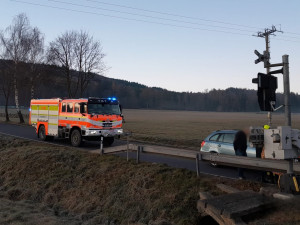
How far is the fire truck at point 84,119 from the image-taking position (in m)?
15.6

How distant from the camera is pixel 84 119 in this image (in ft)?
51.1

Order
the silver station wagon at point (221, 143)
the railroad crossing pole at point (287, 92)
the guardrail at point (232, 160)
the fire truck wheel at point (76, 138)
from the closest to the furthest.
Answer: the railroad crossing pole at point (287, 92), the guardrail at point (232, 160), the silver station wagon at point (221, 143), the fire truck wheel at point (76, 138)

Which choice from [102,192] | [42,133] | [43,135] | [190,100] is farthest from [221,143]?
[190,100]

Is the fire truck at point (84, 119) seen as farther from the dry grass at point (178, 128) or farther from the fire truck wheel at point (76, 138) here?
the dry grass at point (178, 128)

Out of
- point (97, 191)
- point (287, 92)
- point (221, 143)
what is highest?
point (287, 92)

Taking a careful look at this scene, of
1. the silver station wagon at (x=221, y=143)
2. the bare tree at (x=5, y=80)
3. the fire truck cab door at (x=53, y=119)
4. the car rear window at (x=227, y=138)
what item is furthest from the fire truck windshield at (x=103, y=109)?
the bare tree at (x=5, y=80)

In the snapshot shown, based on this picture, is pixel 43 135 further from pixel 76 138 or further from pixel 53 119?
pixel 76 138

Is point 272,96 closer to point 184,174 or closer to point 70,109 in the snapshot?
point 184,174

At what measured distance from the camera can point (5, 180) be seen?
11922 millimetres

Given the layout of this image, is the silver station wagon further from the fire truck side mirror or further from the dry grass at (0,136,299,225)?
the fire truck side mirror

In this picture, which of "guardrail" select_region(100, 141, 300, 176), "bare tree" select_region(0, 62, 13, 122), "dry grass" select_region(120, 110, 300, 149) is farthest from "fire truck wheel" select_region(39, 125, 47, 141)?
"bare tree" select_region(0, 62, 13, 122)

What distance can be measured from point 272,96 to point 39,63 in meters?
34.2

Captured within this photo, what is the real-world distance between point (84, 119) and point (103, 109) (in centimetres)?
114

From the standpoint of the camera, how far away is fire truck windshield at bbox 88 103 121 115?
51.4ft
